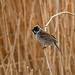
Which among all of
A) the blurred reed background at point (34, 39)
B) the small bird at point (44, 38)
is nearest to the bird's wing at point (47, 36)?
the small bird at point (44, 38)

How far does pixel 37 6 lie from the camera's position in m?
2.22

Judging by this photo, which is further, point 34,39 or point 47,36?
point 34,39

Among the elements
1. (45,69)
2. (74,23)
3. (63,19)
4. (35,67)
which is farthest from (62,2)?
(35,67)

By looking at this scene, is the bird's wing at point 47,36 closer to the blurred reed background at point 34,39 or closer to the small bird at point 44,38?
the small bird at point 44,38

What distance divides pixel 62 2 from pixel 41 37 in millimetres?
467

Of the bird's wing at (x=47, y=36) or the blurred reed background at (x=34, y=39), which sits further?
the blurred reed background at (x=34, y=39)

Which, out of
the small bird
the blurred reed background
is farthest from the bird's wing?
the blurred reed background

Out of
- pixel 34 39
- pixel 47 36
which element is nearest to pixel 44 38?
pixel 47 36

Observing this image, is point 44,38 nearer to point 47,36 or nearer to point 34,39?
point 47,36

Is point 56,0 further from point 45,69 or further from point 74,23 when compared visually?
point 45,69

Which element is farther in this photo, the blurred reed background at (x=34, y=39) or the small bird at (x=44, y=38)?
the blurred reed background at (x=34, y=39)

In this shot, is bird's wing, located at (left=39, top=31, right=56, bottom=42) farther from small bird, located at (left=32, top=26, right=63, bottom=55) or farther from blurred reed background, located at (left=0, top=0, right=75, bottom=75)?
blurred reed background, located at (left=0, top=0, right=75, bottom=75)

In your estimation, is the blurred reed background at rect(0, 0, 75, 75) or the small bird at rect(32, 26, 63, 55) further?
the blurred reed background at rect(0, 0, 75, 75)

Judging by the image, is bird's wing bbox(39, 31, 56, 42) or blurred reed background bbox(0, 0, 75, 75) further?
blurred reed background bbox(0, 0, 75, 75)
